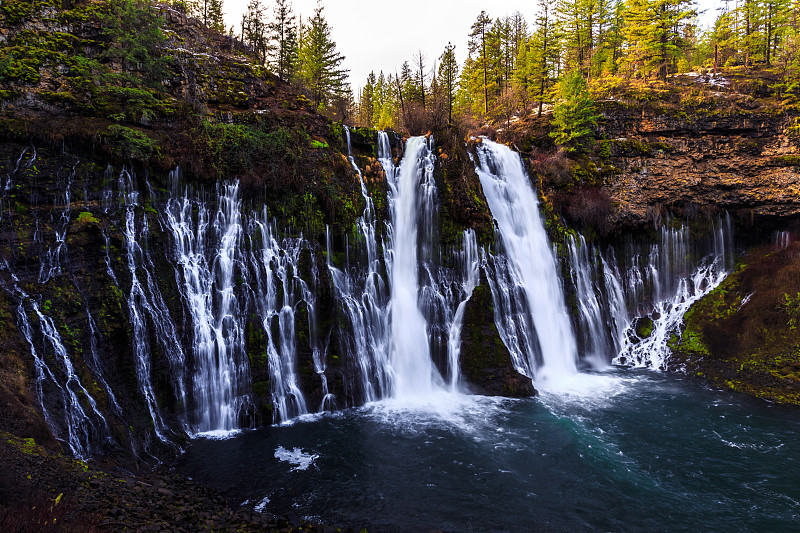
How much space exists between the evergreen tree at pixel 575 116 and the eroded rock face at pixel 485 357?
12096 millimetres

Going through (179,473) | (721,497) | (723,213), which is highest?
(723,213)

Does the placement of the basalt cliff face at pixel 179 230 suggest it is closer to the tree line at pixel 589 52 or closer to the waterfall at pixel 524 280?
the waterfall at pixel 524 280

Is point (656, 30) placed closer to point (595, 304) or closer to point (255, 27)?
point (595, 304)

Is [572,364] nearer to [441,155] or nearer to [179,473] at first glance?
[441,155]

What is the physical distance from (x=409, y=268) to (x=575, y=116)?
1390 cm

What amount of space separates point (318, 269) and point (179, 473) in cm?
727

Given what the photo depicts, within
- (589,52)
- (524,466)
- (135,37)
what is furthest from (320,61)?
(524,466)

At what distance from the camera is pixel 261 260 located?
13.6 m

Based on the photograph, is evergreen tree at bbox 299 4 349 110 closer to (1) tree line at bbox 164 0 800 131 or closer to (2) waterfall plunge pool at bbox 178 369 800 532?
(1) tree line at bbox 164 0 800 131

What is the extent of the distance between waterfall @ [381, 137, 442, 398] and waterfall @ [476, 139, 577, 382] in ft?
10.6

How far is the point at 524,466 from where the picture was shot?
985 centimetres

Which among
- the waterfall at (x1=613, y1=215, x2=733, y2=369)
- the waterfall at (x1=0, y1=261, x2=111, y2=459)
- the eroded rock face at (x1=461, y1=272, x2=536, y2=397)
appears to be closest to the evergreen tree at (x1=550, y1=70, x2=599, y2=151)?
the waterfall at (x1=613, y1=215, x2=733, y2=369)

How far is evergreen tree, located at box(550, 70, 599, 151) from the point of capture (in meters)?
22.0

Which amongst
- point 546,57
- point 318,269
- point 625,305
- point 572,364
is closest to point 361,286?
point 318,269
